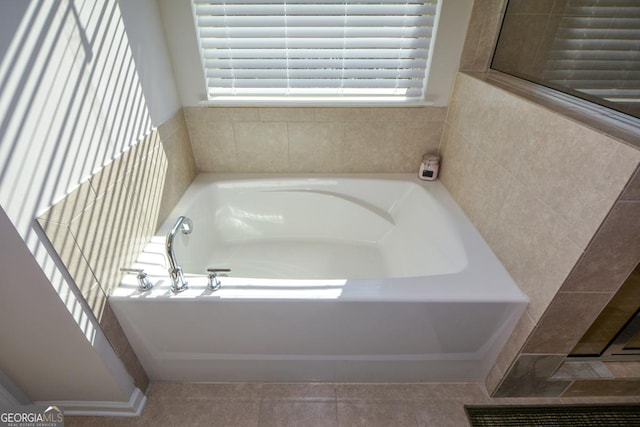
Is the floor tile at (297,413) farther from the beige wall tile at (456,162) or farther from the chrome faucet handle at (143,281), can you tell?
the beige wall tile at (456,162)

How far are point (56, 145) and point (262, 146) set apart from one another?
40.8 inches

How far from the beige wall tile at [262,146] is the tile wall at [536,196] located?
0.97 metres

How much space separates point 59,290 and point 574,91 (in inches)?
70.1

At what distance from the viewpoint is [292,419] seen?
127 cm

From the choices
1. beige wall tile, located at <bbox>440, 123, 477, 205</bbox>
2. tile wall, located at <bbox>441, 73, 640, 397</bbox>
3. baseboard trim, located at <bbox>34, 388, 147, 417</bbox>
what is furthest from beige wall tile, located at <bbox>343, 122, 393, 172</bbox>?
baseboard trim, located at <bbox>34, 388, 147, 417</bbox>

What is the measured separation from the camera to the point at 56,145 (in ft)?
2.82

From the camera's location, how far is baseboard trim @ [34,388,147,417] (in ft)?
4.12

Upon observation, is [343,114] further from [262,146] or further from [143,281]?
[143,281]

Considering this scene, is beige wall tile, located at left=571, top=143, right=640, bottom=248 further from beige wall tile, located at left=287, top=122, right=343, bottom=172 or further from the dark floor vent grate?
beige wall tile, located at left=287, top=122, right=343, bottom=172

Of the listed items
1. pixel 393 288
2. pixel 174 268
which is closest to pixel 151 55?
pixel 174 268

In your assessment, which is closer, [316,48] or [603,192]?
[603,192]

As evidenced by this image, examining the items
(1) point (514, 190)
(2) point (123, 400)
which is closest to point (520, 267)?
(1) point (514, 190)

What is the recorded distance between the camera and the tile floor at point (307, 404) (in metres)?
1.26

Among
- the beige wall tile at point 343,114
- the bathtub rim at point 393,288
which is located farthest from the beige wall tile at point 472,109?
the bathtub rim at point 393,288
